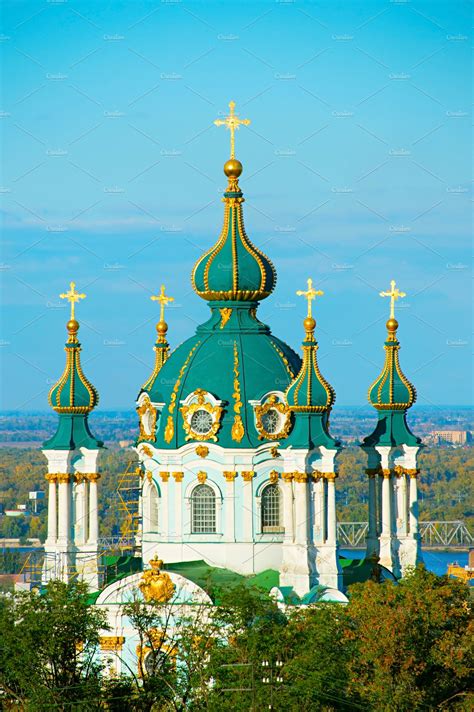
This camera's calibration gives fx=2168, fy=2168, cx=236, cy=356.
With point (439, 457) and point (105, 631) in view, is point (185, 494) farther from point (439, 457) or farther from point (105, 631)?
point (439, 457)

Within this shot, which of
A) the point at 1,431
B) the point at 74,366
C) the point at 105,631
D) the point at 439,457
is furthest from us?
the point at 1,431

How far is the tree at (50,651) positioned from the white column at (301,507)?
4.71 metres

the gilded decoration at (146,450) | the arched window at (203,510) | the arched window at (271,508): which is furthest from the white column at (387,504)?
the gilded decoration at (146,450)

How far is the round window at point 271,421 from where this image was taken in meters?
44.2

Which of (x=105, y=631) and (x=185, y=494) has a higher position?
(x=185, y=494)

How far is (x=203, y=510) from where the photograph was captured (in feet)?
146

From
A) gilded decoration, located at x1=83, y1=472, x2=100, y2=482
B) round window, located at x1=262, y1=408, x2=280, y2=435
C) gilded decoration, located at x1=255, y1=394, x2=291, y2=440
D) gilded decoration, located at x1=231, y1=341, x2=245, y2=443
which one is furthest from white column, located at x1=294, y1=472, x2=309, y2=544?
gilded decoration, located at x1=83, y1=472, x2=100, y2=482

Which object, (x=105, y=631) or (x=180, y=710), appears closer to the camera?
(x=180, y=710)

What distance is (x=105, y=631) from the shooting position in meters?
42.3

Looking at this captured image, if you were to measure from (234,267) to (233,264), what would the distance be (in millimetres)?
75

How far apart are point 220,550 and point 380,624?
7047 mm

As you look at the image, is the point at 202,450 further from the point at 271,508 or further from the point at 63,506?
the point at 63,506

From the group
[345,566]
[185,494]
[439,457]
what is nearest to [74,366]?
[185,494]

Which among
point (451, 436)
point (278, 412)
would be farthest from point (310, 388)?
point (451, 436)
